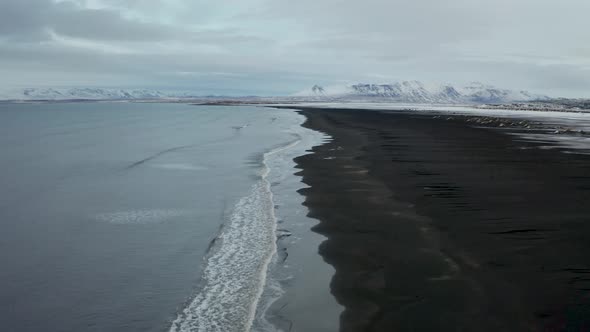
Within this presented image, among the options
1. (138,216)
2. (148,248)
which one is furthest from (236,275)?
(138,216)

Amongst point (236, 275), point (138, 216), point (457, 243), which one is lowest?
point (138, 216)

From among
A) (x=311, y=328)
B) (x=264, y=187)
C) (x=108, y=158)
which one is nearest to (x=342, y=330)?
(x=311, y=328)

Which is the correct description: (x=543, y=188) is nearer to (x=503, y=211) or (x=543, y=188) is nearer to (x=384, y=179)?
(x=503, y=211)

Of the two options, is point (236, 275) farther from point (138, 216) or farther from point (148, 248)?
point (138, 216)

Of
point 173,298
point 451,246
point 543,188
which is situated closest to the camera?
point 173,298

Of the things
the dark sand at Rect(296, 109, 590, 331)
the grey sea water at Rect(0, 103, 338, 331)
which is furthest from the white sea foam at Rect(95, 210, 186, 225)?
the dark sand at Rect(296, 109, 590, 331)

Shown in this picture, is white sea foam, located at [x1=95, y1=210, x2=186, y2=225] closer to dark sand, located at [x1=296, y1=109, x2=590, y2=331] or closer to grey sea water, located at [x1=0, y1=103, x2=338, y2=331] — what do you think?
grey sea water, located at [x1=0, y1=103, x2=338, y2=331]
